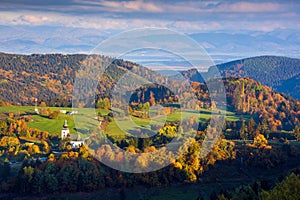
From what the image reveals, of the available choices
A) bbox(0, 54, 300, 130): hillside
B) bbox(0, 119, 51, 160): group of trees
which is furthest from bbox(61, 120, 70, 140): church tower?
bbox(0, 54, 300, 130): hillside

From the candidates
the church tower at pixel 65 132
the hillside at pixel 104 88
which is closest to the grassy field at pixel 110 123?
the church tower at pixel 65 132

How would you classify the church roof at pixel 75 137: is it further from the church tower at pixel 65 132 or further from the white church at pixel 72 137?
the church tower at pixel 65 132

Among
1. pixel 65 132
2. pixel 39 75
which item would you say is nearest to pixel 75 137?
pixel 65 132

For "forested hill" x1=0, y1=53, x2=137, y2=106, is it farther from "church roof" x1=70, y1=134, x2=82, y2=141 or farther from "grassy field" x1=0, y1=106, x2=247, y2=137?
"church roof" x1=70, y1=134, x2=82, y2=141

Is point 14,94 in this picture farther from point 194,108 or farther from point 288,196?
point 288,196

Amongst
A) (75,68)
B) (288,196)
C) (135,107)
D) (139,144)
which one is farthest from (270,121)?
(75,68)

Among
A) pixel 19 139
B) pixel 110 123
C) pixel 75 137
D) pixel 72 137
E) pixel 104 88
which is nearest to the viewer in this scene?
pixel 75 137

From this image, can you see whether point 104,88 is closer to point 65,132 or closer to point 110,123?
point 110,123

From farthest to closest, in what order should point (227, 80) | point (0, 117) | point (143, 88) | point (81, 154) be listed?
point (227, 80) → point (143, 88) → point (0, 117) → point (81, 154)
